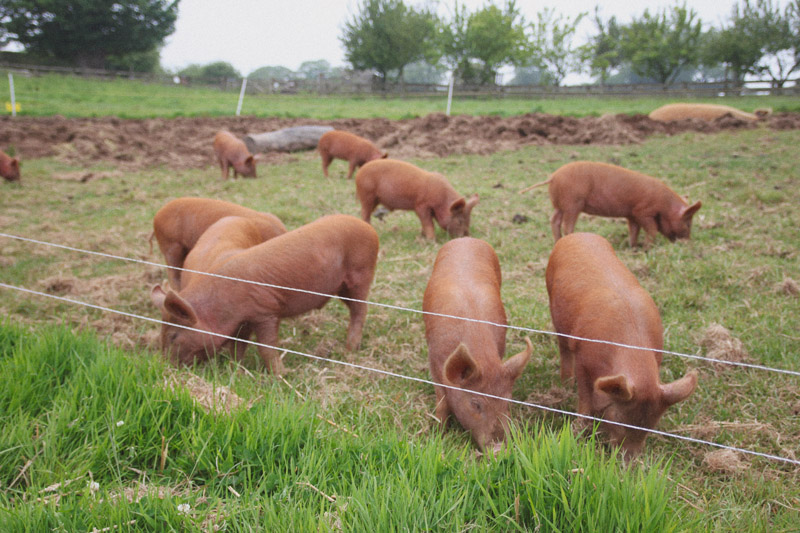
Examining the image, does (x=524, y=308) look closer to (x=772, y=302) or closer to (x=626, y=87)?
(x=772, y=302)

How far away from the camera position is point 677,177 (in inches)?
376

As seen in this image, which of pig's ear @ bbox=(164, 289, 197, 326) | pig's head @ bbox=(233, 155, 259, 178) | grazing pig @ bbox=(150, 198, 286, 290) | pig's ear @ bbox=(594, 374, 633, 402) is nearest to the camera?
pig's ear @ bbox=(594, 374, 633, 402)

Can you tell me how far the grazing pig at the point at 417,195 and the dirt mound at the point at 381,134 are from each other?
5759 mm

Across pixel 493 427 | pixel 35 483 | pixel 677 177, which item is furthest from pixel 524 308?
pixel 677 177

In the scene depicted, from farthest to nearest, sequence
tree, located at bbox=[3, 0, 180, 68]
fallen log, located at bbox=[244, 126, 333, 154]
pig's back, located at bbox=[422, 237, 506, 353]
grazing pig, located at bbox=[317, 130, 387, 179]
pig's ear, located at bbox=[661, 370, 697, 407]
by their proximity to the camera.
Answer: tree, located at bbox=[3, 0, 180, 68], fallen log, located at bbox=[244, 126, 333, 154], grazing pig, located at bbox=[317, 130, 387, 179], pig's back, located at bbox=[422, 237, 506, 353], pig's ear, located at bbox=[661, 370, 697, 407]

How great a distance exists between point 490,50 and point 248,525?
5630cm

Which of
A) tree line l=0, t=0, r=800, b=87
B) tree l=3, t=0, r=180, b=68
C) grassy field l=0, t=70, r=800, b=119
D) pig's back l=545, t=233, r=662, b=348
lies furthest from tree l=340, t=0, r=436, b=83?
pig's back l=545, t=233, r=662, b=348

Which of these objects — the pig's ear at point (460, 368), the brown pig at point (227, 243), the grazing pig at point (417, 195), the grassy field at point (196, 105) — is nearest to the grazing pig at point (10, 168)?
the grassy field at point (196, 105)

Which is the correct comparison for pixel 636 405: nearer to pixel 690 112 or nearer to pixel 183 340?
pixel 183 340

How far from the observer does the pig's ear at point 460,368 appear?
9.58ft

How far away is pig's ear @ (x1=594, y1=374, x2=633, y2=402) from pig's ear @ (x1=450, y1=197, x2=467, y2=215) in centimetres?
456

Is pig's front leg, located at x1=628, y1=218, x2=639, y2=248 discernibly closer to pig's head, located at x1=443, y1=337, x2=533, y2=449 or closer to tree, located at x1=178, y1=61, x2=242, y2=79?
pig's head, located at x1=443, y1=337, x2=533, y2=449

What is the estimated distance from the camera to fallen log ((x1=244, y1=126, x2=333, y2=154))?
15.2 meters

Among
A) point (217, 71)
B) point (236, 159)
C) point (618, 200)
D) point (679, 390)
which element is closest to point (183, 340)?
point (679, 390)
